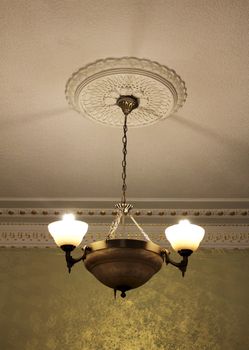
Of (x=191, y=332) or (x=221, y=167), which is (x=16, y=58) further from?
(x=191, y=332)

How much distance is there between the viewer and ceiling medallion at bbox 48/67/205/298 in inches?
122

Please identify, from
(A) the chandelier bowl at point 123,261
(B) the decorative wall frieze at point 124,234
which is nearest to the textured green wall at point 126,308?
(B) the decorative wall frieze at point 124,234

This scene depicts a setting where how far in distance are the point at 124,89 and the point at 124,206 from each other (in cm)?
89

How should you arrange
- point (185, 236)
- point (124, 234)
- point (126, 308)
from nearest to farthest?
1. point (185, 236)
2. point (126, 308)
3. point (124, 234)

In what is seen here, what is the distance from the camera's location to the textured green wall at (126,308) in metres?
5.77

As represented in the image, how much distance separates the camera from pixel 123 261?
306 centimetres

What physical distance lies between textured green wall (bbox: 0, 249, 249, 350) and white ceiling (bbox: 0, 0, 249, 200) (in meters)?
1.04

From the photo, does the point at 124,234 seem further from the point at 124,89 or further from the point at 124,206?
the point at 124,89

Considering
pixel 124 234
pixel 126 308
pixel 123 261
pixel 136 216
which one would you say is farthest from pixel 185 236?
pixel 124 234

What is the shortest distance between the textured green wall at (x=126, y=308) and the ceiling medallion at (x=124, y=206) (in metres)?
2.36

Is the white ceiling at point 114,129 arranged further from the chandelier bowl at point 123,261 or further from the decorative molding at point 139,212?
Result: the chandelier bowl at point 123,261

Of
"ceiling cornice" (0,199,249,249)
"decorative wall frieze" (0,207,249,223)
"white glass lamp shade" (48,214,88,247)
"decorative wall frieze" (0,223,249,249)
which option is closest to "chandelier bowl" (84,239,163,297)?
"white glass lamp shade" (48,214,88,247)

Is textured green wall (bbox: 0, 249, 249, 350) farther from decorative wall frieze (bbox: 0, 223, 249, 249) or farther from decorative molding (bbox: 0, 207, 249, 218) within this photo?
decorative molding (bbox: 0, 207, 249, 218)

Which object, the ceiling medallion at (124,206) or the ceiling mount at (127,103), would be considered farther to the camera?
the ceiling mount at (127,103)
